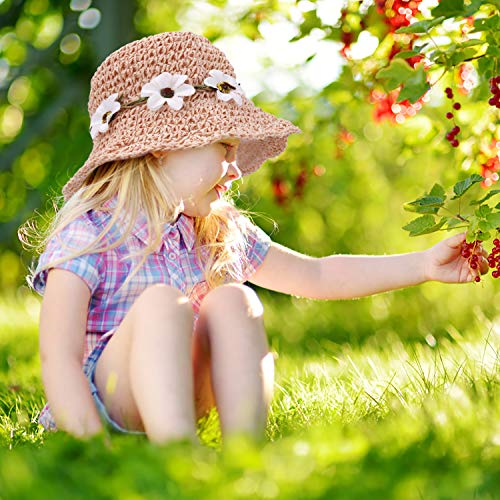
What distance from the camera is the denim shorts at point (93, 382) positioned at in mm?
2014

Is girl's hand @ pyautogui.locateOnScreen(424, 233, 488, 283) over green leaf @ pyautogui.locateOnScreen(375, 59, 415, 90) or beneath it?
beneath

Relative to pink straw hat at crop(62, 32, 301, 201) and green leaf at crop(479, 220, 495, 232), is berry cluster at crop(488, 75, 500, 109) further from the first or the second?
pink straw hat at crop(62, 32, 301, 201)

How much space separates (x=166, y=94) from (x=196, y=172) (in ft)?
0.71

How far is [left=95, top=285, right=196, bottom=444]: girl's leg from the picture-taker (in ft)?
5.65

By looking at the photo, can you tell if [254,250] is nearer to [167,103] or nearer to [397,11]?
[167,103]

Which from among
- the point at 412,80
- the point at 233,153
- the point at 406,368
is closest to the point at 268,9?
the point at 233,153

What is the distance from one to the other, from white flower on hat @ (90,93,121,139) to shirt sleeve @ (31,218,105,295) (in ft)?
0.95

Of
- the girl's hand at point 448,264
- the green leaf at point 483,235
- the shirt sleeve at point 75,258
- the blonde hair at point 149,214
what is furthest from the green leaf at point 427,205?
the shirt sleeve at point 75,258

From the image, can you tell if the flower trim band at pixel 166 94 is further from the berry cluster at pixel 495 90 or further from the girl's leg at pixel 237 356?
the berry cluster at pixel 495 90

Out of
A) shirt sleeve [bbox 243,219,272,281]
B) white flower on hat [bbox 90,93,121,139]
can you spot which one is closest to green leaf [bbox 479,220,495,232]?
shirt sleeve [bbox 243,219,272,281]

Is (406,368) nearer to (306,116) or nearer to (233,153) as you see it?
(233,153)

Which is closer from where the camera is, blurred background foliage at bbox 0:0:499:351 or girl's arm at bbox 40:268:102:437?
girl's arm at bbox 40:268:102:437

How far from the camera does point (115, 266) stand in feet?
7.18

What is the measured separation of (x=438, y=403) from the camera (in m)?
1.94
